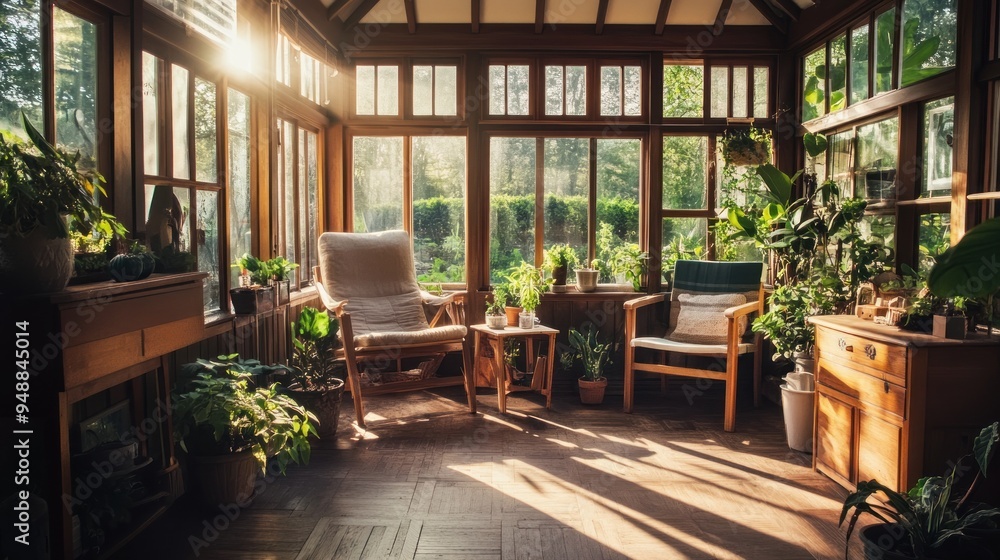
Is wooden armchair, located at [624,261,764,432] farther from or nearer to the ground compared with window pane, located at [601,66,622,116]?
nearer to the ground

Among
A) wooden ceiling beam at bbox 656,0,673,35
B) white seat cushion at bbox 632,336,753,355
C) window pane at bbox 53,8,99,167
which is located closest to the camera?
window pane at bbox 53,8,99,167

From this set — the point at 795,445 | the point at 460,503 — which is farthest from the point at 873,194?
the point at 460,503

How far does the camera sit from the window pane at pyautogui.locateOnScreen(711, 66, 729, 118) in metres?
5.49

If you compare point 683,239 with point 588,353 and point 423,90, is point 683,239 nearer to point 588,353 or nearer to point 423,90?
point 588,353

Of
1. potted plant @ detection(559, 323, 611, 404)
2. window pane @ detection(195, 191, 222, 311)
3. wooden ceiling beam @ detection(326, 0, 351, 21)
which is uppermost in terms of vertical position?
wooden ceiling beam @ detection(326, 0, 351, 21)

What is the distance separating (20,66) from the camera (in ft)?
7.27

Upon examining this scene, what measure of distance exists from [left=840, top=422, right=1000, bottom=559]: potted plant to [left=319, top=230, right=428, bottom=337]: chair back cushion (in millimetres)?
3133

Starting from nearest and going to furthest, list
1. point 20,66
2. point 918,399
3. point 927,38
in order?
1. point 20,66
2. point 918,399
3. point 927,38

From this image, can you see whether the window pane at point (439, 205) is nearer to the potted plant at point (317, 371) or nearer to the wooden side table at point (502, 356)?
the wooden side table at point (502, 356)

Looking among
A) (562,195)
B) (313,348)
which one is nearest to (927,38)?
(562,195)

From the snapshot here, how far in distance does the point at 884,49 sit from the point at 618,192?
6.82 ft

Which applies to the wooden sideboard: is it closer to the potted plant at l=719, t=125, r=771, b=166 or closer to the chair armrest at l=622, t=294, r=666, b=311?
the chair armrest at l=622, t=294, r=666, b=311

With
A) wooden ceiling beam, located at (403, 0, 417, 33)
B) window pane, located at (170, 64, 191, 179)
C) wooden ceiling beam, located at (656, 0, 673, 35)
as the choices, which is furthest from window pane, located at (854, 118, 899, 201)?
window pane, located at (170, 64, 191, 179)

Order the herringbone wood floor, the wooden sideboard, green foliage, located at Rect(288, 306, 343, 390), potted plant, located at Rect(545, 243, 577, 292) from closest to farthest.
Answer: the herringbone wood floor
the wooden sideboard
green foliage, located at Rect(288, 306, 343, 390)
potted plant, located at Rect(545, 243, 577, 292)
